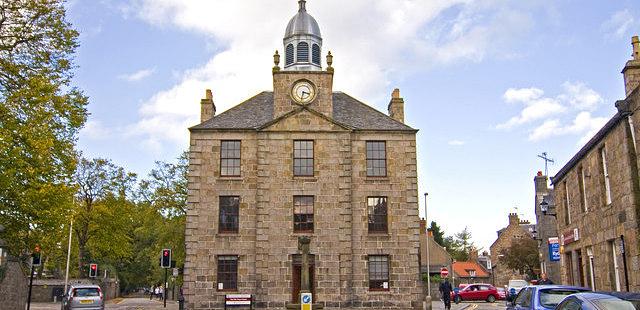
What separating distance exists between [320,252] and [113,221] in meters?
26.0

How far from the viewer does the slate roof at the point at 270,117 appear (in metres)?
30.4

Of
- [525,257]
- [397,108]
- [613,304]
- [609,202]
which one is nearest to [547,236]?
[525,257]

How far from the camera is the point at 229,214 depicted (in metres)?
29.3

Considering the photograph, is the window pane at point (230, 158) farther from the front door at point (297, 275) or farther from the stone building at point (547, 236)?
the stone building at point (547, 236)

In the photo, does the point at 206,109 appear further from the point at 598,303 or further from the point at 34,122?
the point at 598,303

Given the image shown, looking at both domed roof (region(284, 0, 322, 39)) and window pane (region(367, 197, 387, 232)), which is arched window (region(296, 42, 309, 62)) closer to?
domed roof (region(284, 0, 322, 39))

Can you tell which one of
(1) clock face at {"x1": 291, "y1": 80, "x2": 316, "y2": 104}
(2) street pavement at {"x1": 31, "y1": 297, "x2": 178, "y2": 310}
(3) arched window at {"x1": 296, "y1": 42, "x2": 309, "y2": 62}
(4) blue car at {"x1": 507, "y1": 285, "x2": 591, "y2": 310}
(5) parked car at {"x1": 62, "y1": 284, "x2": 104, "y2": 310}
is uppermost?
(3) arched window at {"x1": 296, "y1": 42, "x2": 309, "y2": 62}

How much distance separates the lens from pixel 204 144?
98.0ft

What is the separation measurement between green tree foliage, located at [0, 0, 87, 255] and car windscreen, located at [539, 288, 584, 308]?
14.4 metres

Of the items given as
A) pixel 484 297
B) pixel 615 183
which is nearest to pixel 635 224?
pixel 615 183

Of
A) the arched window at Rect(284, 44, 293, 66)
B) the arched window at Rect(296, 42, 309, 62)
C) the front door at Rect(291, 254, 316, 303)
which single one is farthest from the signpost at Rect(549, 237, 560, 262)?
the arched window at Rect(284, 44, 293, 66)

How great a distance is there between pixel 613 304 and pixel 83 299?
70.6 ft

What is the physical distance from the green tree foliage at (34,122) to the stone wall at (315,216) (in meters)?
9.72

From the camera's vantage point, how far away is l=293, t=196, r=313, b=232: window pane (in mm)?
29344
